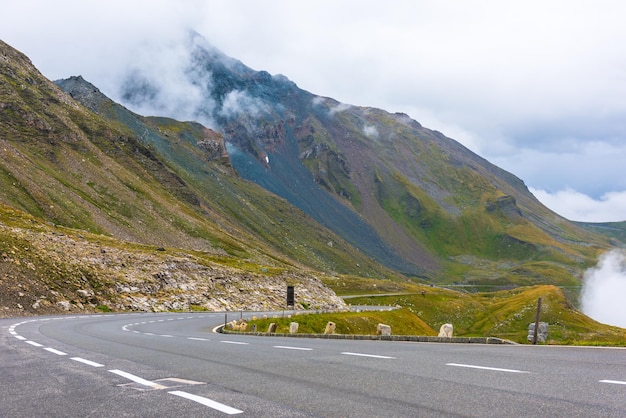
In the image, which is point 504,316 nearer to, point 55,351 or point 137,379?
point 55,351

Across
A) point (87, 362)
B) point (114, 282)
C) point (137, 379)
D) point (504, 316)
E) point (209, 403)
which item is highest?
point (209, 403)

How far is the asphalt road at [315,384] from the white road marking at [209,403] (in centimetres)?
2

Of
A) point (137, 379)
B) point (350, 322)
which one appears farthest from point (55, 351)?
point (350, 322)

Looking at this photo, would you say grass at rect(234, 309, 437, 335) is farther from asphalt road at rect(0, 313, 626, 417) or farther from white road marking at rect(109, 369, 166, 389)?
white road marking at rect(109, 369, 166, 389)

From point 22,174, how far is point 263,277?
6467 cm

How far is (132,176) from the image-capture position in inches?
6137

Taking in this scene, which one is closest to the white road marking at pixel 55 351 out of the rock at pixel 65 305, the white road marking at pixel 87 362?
the white road marking at pixel 87 362

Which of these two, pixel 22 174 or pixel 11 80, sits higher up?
Answer: pixel 11 80

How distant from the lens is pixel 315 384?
10.9 metres

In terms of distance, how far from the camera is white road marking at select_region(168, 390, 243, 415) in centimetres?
848

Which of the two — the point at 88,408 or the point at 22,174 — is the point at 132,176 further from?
the point at 88,408

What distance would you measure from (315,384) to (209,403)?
2653 millimetres

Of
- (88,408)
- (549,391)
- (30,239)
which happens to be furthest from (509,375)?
(30,239)

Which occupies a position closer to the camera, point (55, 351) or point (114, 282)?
point (55, 351)
